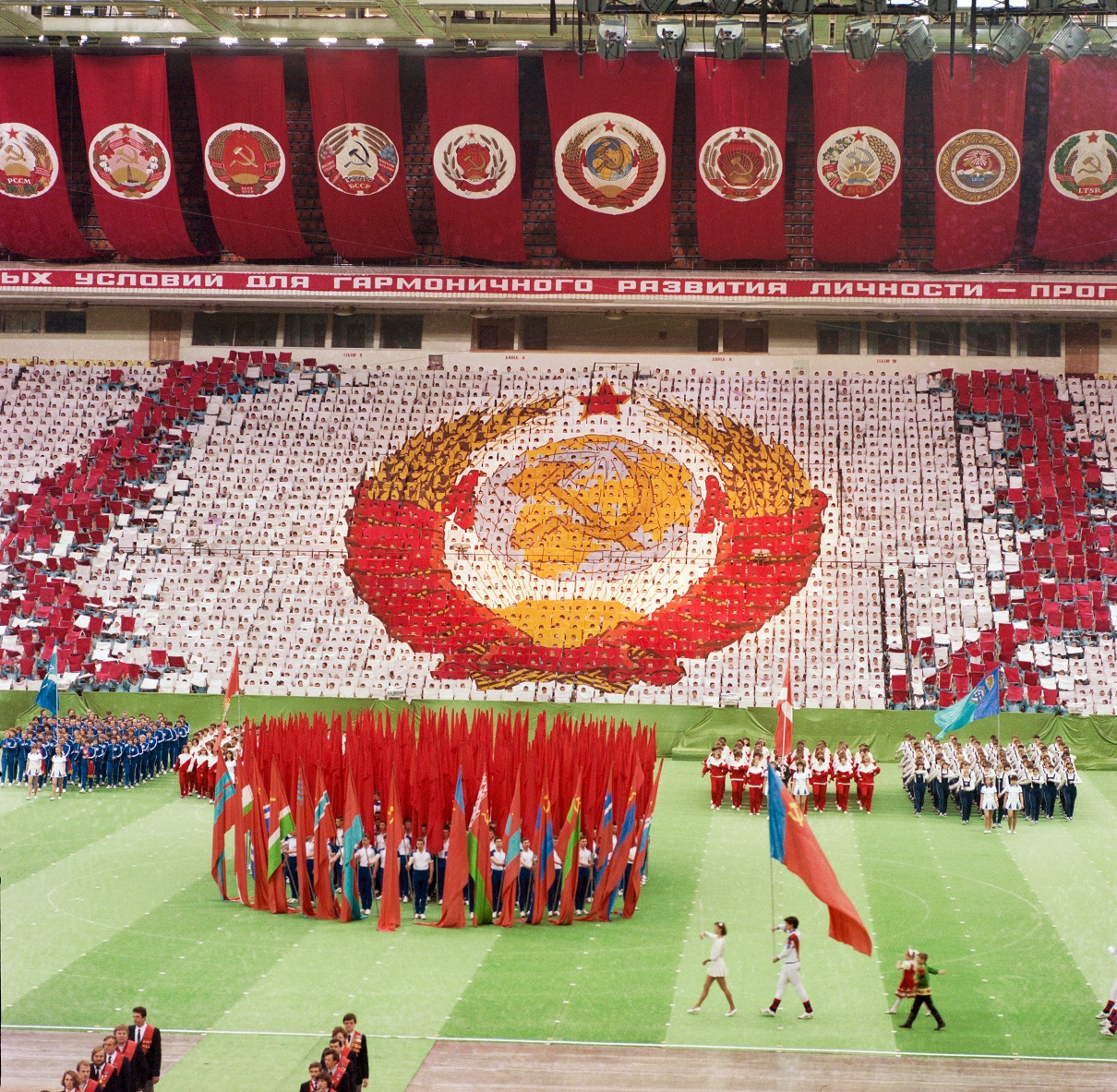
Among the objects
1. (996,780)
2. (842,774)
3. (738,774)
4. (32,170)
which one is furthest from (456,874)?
(32,170)

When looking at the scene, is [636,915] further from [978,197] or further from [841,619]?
[978,197]

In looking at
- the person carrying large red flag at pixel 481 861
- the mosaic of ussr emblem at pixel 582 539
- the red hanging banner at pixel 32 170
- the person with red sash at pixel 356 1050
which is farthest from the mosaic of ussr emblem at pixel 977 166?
the person with red sash at pixel 356 1050

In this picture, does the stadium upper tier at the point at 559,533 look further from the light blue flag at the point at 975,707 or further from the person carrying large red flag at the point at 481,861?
the person carrying large red flag at the point at 481,861

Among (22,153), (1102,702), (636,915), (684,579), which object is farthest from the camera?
(22,153)

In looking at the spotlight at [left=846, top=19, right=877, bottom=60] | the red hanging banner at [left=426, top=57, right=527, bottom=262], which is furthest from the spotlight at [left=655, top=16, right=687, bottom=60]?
the red hanging banner at [left=426, top=57, right=527, bottom=262]

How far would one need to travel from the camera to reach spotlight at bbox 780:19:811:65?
2733 centimetres

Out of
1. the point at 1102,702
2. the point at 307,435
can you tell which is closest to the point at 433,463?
the point at 307,435

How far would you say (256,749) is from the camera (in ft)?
67.8

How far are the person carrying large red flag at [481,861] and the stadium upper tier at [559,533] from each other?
1471cm

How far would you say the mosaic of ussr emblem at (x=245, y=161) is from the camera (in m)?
39.1

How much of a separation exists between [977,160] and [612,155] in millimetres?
9050

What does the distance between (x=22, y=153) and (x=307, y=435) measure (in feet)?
34.2

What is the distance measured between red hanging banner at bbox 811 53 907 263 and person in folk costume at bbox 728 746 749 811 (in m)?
17.7

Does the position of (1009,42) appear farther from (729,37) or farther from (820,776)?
(820,776)
